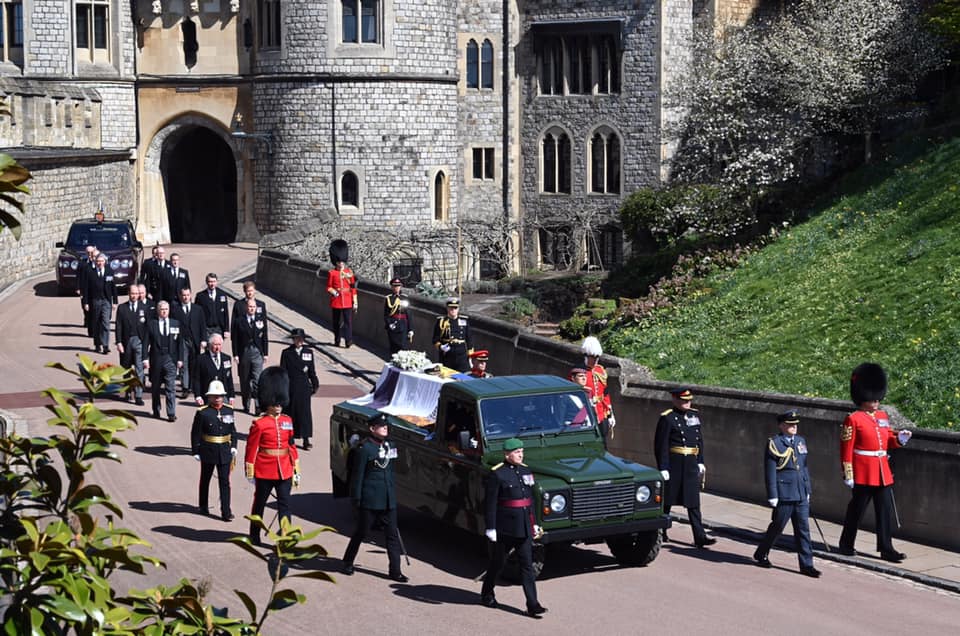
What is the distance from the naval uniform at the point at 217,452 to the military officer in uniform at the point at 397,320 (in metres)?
8.36

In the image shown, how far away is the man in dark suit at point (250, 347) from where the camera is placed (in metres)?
22.2

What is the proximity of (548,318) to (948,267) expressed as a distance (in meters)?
16.5

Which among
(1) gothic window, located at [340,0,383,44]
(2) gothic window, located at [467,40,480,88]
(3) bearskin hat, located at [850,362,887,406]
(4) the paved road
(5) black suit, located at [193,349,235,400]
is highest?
(1) gothic window, located at [340,0,383,44]

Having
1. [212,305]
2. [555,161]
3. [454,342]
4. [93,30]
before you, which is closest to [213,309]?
[212,305]

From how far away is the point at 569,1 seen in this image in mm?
50000

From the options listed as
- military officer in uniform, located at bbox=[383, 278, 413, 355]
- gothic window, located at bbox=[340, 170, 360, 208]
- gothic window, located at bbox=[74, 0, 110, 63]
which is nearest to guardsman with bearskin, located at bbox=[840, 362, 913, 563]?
military officer in uniform, located at bbox=[383, 278, 413, 355]

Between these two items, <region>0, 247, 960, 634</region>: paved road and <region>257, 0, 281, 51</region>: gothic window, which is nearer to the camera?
<region>0, 247, 960, 634</region>: paved road

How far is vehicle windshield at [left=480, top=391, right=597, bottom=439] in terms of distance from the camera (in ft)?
47.6

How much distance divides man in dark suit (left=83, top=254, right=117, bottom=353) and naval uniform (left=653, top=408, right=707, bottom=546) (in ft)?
45.4

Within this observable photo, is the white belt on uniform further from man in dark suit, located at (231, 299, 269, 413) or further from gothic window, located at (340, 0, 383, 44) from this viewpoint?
gothic window, located at (340, 0, 383, 44)

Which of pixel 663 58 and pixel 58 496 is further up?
pixel 663 58

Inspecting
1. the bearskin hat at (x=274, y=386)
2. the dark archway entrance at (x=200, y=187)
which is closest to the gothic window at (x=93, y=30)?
the dark archway entrance at (x=200, y=187)

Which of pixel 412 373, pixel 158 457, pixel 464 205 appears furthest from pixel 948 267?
pixel 464 205

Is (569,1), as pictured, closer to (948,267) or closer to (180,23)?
(180,23)
